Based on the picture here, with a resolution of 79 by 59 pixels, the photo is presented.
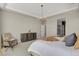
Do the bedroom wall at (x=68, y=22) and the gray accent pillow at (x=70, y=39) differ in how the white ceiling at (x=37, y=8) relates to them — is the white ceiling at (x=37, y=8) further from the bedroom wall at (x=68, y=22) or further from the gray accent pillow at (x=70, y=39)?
the gray accent pillow at (x=70, y=39)

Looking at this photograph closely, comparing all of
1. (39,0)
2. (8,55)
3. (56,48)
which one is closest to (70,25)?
(56,48)

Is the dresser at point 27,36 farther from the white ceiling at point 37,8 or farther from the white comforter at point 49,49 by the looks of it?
the white ceiling at point 37,8

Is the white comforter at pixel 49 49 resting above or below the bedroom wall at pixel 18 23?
below

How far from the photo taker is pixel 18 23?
291cm

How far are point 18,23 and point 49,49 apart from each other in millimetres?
597

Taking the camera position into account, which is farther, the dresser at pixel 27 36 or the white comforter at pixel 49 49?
the dresser at pixel 27 36

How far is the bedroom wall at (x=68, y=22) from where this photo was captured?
9.34 feet

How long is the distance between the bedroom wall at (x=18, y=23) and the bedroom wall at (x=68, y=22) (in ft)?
0.63

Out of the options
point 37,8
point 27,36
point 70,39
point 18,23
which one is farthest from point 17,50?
point 70,39

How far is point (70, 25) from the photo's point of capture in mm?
2854

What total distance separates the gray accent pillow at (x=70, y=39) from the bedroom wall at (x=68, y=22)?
6 centimetres

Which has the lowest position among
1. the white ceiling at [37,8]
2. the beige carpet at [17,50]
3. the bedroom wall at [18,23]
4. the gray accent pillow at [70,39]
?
the beige carpet at [17,50]

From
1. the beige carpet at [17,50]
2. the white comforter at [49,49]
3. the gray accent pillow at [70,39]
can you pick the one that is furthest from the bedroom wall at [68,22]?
the beige carpet at [17,50]

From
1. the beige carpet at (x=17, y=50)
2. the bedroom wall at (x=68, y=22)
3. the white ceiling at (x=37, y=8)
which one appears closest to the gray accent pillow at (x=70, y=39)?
the bedroom wall at (x=68, y=22)
